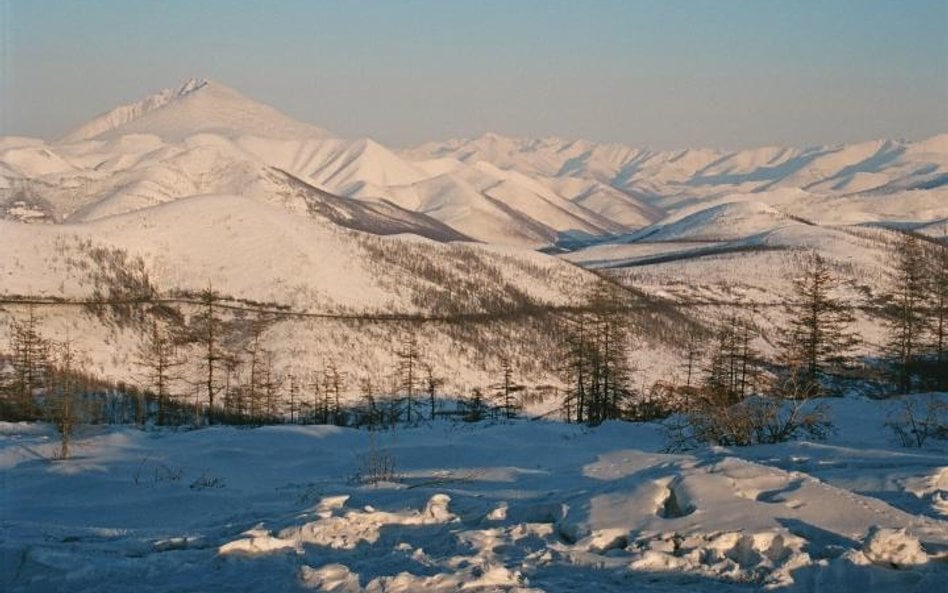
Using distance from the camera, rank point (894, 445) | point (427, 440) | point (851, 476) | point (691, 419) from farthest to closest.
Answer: point (427, 440) < point (691, 419) < point (894, 445) < point (851, 476)

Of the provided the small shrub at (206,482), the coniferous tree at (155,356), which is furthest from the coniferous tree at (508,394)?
the small shrub at (206,482)

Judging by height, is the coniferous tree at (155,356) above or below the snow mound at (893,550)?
above

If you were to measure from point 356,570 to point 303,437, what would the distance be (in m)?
11.0

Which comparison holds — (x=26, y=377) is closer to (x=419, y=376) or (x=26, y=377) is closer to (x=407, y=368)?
(x=407, y=368)

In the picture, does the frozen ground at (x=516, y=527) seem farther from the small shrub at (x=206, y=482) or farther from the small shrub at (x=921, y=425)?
the small shrub at (x=921, y=425)

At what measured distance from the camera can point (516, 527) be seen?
855cm

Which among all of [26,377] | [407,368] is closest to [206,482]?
[26,377]

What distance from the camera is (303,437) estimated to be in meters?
18.3

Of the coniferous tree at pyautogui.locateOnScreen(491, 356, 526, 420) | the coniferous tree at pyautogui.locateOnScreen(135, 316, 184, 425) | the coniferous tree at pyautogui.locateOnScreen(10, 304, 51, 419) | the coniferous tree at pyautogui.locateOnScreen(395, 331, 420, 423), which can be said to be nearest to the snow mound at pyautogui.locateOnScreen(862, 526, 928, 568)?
the coniferous tree at pyautogui.locateOnScreen(10, 304, 51, 419)

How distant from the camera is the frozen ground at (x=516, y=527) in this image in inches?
287

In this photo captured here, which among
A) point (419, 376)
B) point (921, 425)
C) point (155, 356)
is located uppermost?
point (155, 356)

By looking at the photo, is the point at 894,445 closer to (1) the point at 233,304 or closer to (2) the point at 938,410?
(2) the point at 938,410

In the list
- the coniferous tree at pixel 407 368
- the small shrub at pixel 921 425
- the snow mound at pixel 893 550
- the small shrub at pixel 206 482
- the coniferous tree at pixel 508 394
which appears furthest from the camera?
the coniferous tree at pixel 407 368

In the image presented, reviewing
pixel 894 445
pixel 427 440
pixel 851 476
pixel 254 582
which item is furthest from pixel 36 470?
pixel 894 445
